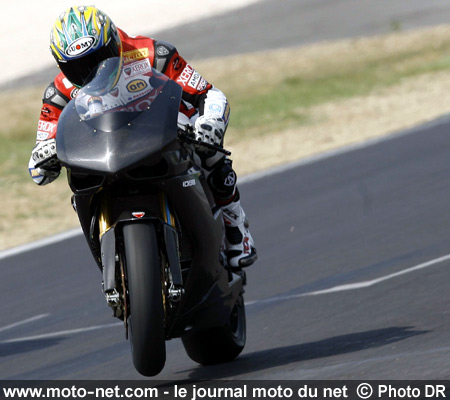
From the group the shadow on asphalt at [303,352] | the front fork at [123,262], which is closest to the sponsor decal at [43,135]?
the front fork at [123,262]

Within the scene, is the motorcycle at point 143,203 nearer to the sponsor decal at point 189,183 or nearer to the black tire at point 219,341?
the sponsor decal at point 189,183

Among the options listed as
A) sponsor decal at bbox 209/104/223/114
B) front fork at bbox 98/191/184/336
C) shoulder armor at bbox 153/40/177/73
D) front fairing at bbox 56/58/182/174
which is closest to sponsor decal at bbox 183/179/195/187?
front fork at bbox 98/191/184/336

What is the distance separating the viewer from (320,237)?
1028 cm

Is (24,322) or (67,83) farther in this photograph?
(24,322)

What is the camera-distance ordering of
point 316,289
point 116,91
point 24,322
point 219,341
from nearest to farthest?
point 116,91 < point 219,341 < point 316,289 < point 24,322

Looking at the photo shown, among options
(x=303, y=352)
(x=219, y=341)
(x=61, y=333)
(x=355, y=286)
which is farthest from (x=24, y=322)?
(x=303, y=352)

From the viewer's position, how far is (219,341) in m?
6.24

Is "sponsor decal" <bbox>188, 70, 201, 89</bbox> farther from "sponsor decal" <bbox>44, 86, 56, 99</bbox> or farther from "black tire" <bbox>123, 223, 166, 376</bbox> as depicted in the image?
"black tire" <bbox>123, 223, 166, 376</bbox>

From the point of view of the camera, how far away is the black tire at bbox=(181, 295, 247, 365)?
620 centimetres

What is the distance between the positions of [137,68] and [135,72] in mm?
43

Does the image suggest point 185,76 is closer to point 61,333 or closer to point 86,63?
point 86,63

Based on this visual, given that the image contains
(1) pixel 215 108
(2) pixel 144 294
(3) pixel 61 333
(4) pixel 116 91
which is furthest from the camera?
(3) pixel 61 333

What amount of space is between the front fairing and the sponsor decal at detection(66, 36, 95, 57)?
113 millimetres

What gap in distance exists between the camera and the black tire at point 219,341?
620 cm
